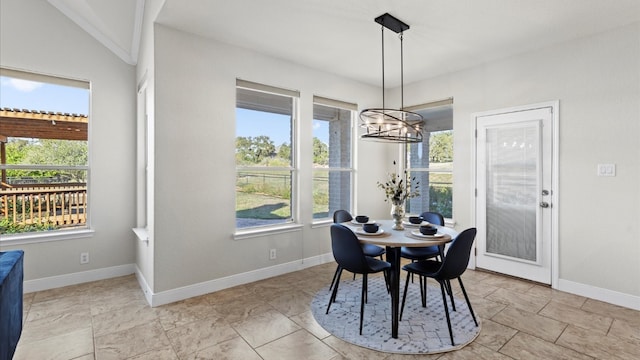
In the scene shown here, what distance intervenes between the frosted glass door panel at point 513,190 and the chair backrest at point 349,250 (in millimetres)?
2347

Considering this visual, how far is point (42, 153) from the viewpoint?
339cm

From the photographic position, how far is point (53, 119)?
341 cm

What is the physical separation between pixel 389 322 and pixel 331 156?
252 cm

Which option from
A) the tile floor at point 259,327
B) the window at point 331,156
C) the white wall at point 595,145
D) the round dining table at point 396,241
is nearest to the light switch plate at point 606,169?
the white wall at point 595,145

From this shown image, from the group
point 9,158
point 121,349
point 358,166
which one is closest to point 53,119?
point 9,158

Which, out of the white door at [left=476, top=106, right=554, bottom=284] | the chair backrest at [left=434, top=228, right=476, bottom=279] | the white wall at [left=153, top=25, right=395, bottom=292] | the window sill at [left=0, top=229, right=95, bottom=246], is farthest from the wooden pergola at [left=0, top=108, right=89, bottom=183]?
the white door at [left=476, top=106, right=554, bottom=284]

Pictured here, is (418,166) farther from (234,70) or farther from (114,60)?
(114,60)

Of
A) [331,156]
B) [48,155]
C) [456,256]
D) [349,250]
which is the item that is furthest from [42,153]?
[456,256]

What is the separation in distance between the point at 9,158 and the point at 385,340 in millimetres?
4168

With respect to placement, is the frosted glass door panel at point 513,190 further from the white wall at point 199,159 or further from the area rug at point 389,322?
the white wall at point 199,159

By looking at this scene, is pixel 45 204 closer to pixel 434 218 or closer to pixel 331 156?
pixel 331 156

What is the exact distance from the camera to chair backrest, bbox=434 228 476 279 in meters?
2.34

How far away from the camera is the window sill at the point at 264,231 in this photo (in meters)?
3.50

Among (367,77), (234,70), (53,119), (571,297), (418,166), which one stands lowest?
(571,297)
